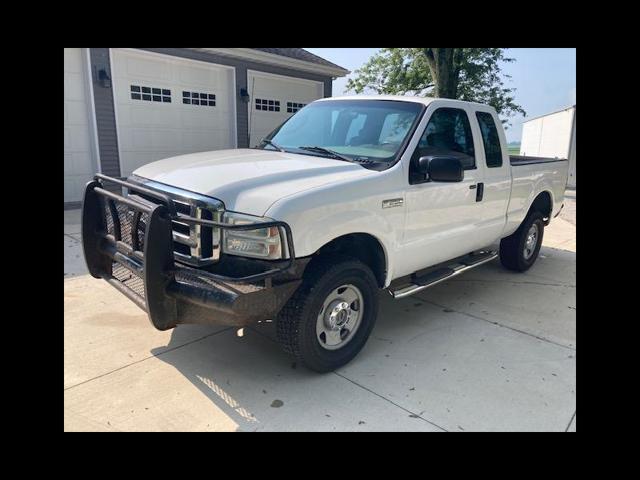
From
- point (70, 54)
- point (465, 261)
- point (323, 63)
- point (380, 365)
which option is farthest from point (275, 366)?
point (323, 63)

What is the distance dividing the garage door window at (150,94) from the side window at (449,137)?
314 inches

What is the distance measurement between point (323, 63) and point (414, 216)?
11.0 m

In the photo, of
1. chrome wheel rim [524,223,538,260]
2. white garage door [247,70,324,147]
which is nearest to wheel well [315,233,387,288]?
chrome wheel rim [524,223,538,260]

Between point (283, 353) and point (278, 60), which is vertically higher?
point (278, 60)

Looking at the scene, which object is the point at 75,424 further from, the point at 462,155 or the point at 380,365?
the point at 462,155

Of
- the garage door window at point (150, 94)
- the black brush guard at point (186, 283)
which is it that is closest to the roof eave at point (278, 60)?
the garage door window at point (150, 94)

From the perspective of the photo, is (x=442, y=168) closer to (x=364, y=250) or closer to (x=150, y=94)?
(x=364, y=250)

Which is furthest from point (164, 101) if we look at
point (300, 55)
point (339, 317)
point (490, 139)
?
point (339, 317)

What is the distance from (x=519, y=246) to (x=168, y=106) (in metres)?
8.29

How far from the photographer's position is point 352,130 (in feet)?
13.9

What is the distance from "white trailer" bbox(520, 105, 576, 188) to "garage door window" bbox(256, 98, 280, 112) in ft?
35.8

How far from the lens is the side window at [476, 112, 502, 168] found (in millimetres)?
4863

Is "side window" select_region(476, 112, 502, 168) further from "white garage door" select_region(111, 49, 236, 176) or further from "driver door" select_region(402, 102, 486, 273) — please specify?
"white garage door" select_region(111, 49, 236, 176)

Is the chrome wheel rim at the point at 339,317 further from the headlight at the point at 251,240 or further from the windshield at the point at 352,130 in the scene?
the windshield at the point at 352,130
